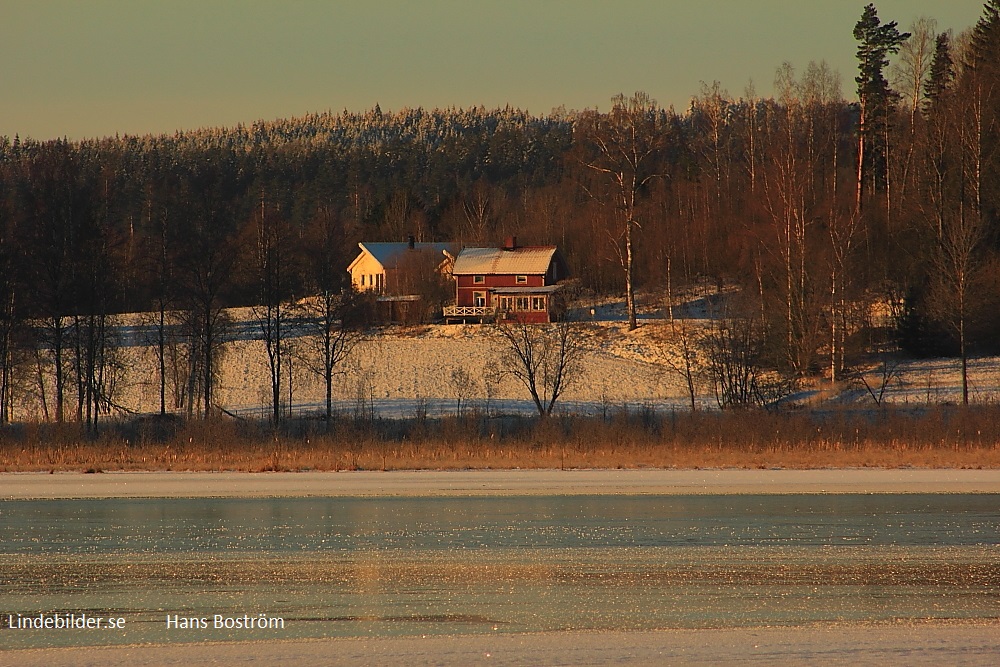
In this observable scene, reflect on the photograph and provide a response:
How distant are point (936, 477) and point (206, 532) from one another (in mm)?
13990

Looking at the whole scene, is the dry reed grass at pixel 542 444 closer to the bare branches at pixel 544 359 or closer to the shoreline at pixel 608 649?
the bare branches at pixel 544 359

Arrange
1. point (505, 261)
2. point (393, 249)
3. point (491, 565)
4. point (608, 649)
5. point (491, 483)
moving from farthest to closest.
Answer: point (393, 249)
point (505, 261)
point (491, 483)
point (491, 565)
point (608, 649)

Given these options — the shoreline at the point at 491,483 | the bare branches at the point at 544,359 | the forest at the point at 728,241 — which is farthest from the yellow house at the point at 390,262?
the shoreline at the point at 491,483

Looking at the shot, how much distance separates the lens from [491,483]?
20078 millimetres

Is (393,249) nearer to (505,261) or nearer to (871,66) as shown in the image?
(505,261)

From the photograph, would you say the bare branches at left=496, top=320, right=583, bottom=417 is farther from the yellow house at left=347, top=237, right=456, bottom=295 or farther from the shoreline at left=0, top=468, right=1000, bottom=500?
the yellow house at left=347, top=237, right=456, bottom=295

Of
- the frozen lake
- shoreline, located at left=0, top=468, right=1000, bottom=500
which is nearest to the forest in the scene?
shoreline, located at left=0, top=468, right=1000, bottom=500

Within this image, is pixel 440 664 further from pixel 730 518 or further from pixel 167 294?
pixel 167 294

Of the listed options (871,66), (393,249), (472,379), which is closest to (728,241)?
(871,66)

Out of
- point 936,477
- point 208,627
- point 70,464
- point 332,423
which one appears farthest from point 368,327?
point 208,627

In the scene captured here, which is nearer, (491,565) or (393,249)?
(491,565)

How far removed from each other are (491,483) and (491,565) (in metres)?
8.04

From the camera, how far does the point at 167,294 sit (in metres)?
43.8

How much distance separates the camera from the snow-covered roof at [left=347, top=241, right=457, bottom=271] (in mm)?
73438
